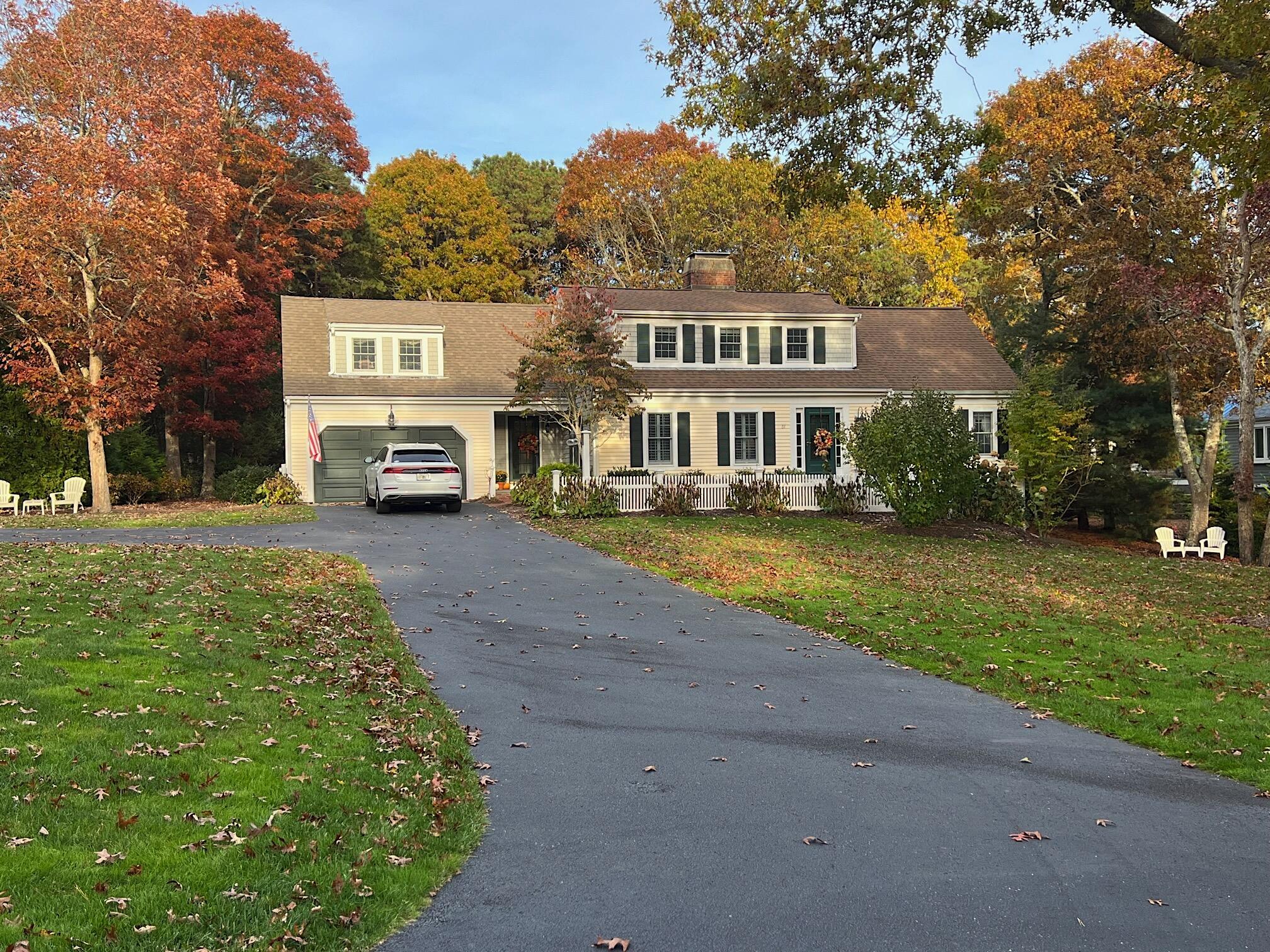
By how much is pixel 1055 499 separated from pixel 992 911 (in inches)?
855

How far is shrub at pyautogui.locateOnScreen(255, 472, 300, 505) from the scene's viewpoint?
85.3ft

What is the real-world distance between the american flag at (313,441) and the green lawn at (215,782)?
16.9 m

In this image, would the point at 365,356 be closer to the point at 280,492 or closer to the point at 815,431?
the point at 280,492

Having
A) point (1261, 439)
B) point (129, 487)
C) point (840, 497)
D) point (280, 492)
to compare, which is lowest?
point (840, 497)

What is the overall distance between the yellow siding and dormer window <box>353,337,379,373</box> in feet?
5.19

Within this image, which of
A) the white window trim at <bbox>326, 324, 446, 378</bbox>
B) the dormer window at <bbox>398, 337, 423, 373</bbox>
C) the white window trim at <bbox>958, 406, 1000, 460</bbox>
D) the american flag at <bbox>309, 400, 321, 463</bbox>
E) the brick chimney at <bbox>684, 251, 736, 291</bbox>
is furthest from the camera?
the brick chimney at <bbox>684, 251, 736, 291</bbox>

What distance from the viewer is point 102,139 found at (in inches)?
975

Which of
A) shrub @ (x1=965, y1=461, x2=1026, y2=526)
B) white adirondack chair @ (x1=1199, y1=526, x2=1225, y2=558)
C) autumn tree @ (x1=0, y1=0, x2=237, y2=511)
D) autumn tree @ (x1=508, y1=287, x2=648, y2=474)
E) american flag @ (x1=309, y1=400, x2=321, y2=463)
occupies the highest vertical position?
autumn tree @ (x1=0, y1=0, x2=237, y2=511)

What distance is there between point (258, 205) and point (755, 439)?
22.7m

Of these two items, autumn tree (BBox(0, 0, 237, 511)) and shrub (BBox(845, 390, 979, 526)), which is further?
autumn tree (BBox(0, 0, 237, 511))

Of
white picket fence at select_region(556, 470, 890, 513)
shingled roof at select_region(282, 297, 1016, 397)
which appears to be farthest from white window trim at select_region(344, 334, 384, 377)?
white picket fence at select_region(556, 470, 890, 513)

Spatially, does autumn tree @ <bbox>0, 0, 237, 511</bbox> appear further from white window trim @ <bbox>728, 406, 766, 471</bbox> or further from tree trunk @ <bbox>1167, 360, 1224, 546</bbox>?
tree trunk @ <bbox>1167, 360, 1224, 546</bbox>

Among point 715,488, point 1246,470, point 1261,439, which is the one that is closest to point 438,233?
point 715,488

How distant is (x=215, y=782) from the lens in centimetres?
532
